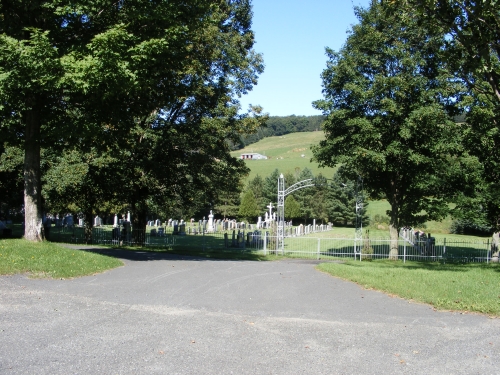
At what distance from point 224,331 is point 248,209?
6605cm

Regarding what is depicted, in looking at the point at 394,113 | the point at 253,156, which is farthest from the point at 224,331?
the point at 253,156

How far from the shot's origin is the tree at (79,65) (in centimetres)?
1166

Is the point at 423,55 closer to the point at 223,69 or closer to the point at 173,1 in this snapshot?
the point at 223,69

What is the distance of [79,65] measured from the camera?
11.6 metres

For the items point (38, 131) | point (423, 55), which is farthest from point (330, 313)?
point (423, 55)

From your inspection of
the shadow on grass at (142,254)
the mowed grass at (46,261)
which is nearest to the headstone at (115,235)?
the shadow on grass at (142,254)

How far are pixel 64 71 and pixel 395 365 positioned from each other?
10.1 metres

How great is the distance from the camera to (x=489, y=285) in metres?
11.7

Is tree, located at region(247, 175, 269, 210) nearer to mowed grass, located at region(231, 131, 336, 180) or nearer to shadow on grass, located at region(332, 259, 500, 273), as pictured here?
mowed grass, located at region(231, 131, 336, 180)

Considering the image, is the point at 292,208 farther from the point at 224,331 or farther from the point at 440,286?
the point at 224,331

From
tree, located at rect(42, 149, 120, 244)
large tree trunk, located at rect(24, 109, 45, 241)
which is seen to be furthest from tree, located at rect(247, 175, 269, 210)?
large tree trunk, located at rect(24, 109, 45, 241)

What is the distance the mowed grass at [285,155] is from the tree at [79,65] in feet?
273

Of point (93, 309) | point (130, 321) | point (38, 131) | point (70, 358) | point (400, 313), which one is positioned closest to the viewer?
point (70, 358)

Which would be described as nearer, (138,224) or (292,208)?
(138,224)
